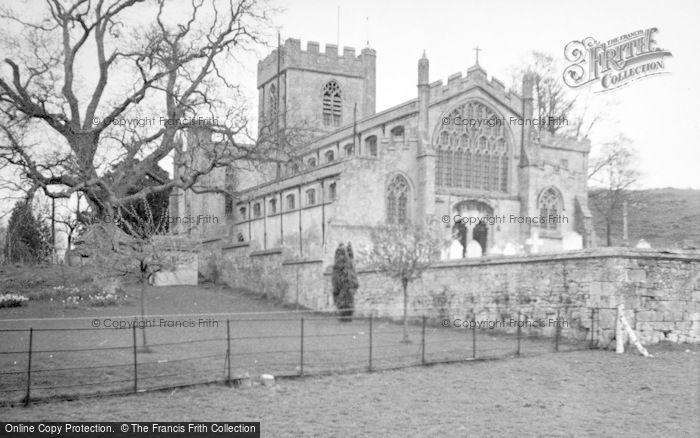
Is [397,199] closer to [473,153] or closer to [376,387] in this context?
[473,153]

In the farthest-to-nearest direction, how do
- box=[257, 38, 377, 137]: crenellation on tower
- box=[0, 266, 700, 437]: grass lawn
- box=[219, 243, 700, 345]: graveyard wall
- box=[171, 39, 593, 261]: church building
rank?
box=[257, 38, 377, 137]: crenellation on tower
box=[171, 39, 593, 261]: church building
box=[219, 243, 700, 345]: graveyard wall
box=[0, 266, 700, 437]: grass lawn

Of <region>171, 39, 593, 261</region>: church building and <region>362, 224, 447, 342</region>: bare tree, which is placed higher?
<region>171, 39, 593, 261</region>: church building

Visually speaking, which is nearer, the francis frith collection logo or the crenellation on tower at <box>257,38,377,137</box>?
the francis frith collection logo

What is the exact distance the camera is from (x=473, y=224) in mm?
43938

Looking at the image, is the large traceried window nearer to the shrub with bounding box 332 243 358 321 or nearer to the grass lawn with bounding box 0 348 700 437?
the shrub with bounding box 332 243 358 321

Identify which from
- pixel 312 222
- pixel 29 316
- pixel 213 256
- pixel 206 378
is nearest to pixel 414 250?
pixel 206 378

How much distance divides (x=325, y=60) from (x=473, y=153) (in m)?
22.0

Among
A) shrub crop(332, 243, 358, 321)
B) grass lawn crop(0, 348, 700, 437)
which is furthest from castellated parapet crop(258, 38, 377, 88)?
grass lawn crop(0, 348, 700, 437)

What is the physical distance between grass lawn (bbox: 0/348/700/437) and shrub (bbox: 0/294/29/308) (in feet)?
52.3

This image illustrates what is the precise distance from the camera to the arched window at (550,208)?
Answer: 46.4 metres

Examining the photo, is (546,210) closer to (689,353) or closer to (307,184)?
(307,184)

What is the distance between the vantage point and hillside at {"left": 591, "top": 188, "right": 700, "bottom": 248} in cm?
5856

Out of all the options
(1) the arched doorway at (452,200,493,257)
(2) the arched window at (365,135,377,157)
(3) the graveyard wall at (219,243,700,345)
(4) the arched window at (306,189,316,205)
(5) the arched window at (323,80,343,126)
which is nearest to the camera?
(3) the graveyard wall at (219,243,700,345)

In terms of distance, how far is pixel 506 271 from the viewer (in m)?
23.8
